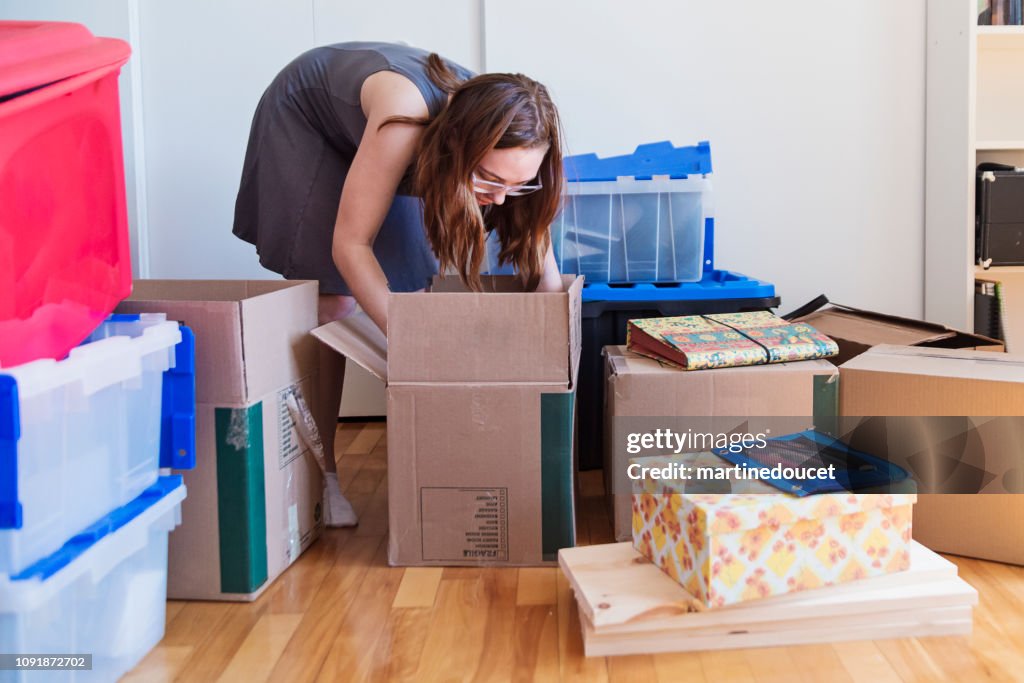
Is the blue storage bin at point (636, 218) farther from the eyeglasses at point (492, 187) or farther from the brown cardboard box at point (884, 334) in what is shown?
the eyeglasses at point (492, 187)

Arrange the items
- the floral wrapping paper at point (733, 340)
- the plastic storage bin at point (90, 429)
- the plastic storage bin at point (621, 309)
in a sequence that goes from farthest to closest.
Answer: the plastic storage bin at point (621, 309) < the floral wrapping paper at point (733, 340) < the plastic storage bin at point (90, 429)

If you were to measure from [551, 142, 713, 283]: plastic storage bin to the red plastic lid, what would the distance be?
0.99 meters

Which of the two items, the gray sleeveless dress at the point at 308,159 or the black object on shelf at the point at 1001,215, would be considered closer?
the gray sleeveless dress at the point at 308,159

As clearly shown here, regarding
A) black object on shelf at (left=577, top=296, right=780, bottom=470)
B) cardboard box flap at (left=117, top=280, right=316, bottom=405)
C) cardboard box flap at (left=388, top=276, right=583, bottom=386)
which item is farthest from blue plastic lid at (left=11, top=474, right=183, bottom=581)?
black object on shelf at (left=577, top=296, right=780, bottom=470)

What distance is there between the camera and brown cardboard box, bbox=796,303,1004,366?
1.67 m

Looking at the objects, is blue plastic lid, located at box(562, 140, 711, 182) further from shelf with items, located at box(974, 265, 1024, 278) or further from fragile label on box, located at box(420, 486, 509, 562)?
fragile label on box, located at box(420, 486, 509, 562)

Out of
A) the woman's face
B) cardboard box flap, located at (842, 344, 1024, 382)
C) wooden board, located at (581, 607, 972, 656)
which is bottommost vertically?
wooden board, located at (581, 607, 972, 656)

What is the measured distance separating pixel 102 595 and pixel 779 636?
79 cm

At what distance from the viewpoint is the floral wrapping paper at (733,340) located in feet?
4.67

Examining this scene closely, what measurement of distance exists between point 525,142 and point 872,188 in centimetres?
124

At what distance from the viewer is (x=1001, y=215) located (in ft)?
6.58

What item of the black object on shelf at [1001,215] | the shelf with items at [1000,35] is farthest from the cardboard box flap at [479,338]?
the shelf with items at [1000,35]

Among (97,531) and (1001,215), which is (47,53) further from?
(1001,215)

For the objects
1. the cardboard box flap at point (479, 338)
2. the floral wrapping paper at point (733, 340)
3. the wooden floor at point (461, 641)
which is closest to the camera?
the wooden floor at point (461, 641)
